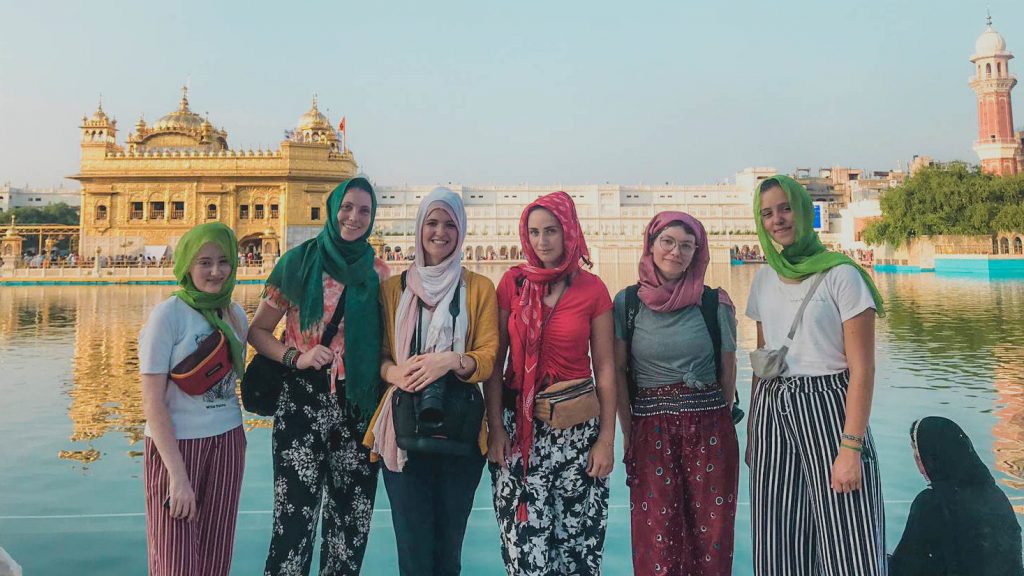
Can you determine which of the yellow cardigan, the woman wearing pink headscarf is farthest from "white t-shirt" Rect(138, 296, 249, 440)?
the woman wearing pink headscarf

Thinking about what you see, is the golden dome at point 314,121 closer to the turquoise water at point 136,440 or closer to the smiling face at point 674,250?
the turquoise water at point 136,440

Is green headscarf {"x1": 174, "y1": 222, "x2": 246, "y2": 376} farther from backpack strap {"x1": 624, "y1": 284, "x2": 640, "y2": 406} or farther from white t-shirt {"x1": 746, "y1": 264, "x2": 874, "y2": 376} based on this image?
white t-shirt {"x1": 746, "y1": 264, "x2": 874, "y2": 376}

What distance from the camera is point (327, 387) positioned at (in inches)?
72.9

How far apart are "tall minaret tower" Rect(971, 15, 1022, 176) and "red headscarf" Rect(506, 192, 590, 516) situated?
140ft

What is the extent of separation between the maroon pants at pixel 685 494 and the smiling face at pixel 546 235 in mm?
495

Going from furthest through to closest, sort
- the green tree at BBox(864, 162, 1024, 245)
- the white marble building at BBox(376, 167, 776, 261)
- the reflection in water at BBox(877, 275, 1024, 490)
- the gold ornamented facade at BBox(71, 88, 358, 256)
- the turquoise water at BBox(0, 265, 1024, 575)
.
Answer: the white marble building at BBox(376, 167, 776, 261) → the gold ornamented facade at BBox(71, 88, 358, 256) → the green tree at BBox(864, 162, 1024, 245) → the reflection in water at BBox(877, 275, 1024, 490) → the turquoise water at BBox(0, 265, 1024, 575)

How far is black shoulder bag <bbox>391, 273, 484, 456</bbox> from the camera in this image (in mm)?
1623

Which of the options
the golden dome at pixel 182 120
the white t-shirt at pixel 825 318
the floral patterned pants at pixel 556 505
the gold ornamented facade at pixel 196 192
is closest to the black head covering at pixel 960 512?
the white t-shirt at pixel 825 318

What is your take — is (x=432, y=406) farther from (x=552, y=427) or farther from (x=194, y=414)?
(x=194, y=414)

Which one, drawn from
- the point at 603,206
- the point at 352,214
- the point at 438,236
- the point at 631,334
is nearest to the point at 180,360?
the point at 352,214

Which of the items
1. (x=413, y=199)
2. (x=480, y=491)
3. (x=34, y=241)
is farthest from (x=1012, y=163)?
(x=34, y=241)

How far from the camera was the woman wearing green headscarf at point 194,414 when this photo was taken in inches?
63.8

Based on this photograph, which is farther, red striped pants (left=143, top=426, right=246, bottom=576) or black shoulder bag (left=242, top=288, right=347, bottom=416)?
black shoulder bag (left=242, top=288, right=347, bottom=416)

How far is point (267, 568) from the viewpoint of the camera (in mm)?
1806
